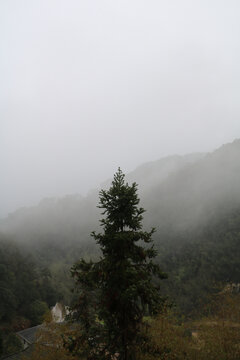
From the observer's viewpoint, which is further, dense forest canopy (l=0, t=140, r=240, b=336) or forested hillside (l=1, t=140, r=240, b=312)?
forested hillside (l=1, t=140, r=240, b=312)

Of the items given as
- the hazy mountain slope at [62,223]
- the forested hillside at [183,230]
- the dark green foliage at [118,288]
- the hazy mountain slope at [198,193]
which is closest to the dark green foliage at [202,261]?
the forested hillside at [183,230]

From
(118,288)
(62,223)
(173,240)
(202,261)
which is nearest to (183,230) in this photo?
(173,240)

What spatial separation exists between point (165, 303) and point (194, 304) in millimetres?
61181

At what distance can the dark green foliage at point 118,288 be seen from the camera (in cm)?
784

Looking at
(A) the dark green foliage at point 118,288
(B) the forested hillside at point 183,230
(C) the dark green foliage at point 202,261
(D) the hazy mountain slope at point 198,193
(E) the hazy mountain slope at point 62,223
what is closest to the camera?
(A) the dark green foliage at point 118,288

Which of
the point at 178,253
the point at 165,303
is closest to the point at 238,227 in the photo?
the point at 178,253

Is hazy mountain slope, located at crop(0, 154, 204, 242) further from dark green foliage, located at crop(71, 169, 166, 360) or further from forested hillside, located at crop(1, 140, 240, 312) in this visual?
dark green foliage, located at crop(71, 169, 166, 360)

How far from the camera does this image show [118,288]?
8062 millimetres

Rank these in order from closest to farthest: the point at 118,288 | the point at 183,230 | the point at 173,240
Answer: the point at 118,288, the point at 173,240, the point at 183,230

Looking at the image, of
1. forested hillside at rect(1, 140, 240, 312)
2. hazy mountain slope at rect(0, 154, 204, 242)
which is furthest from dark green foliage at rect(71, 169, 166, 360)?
hazy mountain slope at rect(0, 154, 204, 242)

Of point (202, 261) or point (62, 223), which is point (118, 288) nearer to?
point (202, 261)

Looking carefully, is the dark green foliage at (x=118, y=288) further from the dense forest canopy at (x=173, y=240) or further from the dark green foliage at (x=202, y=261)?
the dark green foliage at (x=202, y=261)

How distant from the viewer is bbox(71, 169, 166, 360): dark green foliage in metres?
7.84

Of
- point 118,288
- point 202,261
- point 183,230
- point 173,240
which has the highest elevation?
point 118,288
